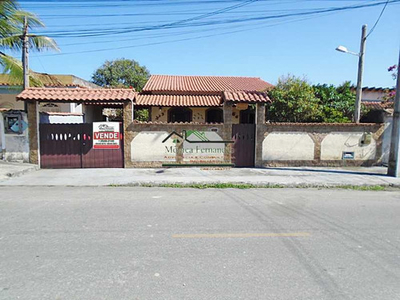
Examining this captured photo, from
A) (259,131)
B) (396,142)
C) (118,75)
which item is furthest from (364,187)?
(118,75)

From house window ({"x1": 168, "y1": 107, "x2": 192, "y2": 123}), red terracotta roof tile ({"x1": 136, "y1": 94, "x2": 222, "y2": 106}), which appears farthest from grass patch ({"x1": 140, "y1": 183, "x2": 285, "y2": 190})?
house window ({"x1": 168, "y1": 107, "x2": 192, "y2": 123})

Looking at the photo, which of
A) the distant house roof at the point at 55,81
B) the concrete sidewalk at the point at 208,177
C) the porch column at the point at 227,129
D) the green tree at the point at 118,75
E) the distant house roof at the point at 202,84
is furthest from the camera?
the green tree at the point at 118,75

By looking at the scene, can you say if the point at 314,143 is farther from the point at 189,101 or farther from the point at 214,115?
the point at 214,115

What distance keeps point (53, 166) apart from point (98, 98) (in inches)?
132

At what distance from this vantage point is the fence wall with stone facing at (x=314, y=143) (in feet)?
39.2

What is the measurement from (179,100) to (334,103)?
354 inches

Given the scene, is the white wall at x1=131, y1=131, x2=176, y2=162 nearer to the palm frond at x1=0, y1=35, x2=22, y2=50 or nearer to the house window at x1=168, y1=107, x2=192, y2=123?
the palm frond at x1=0, y1=35, x2=22, y2=50

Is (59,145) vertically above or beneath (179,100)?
beneath

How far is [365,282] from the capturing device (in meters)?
3.12

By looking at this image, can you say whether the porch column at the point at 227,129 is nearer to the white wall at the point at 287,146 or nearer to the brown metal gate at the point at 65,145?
the white wall at the point at 287,146

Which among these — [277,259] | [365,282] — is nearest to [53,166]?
[277,259]

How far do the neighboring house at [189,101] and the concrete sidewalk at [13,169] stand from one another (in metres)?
7.36

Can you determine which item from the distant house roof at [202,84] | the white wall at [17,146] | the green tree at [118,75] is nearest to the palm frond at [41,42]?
the white wall at [17,146]

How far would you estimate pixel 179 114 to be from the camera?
19047 mm
